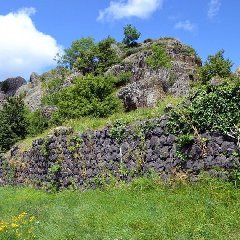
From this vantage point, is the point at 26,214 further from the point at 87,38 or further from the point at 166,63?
the point at 87,38

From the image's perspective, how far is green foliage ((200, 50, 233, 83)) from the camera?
1795 inches

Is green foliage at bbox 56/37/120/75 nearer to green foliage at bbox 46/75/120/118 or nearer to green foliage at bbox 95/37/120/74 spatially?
green foliage at bbox 95/37/120/74

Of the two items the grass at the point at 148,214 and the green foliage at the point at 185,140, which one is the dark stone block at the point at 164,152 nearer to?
the green foliage at the point at 185,140

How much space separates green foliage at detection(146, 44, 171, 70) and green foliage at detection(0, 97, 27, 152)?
21646mm

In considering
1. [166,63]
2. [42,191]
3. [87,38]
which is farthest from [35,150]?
[87,38]

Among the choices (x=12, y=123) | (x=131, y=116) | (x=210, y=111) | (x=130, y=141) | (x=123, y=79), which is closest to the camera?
(x=210, y=111)

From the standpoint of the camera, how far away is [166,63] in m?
55.2

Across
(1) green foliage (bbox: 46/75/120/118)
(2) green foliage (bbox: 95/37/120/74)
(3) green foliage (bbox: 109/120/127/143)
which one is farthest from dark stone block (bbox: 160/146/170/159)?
(2) green foliage (bbox: 95/37/120/74)

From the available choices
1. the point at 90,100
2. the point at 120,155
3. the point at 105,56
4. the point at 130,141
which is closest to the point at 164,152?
the point at 130,141

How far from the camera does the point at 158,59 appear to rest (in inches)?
2190

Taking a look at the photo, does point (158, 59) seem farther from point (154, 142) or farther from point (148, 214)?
point (148, 214)

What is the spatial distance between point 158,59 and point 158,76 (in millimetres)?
7383

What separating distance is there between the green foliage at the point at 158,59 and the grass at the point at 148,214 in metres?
40.3

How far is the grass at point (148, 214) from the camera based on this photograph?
9.36 m
